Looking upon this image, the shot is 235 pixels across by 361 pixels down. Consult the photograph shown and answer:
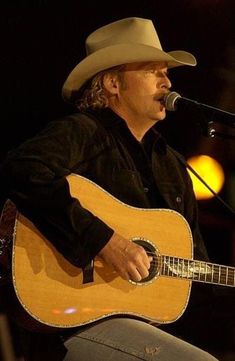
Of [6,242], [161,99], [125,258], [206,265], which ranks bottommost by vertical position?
[206,265]

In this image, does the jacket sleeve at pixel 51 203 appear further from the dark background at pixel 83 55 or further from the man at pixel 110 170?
the dark background at pixel 83 55

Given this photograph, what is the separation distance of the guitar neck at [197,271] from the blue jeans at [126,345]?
0.95 feet

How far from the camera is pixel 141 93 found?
8.58ft

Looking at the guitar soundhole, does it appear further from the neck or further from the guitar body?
the neck

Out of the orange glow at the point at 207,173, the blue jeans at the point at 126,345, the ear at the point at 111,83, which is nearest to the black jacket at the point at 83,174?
the ear at the point at 111,83

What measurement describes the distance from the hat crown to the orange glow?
1.93m

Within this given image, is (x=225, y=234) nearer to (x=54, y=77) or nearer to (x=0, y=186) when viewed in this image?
(x=54, y=77)

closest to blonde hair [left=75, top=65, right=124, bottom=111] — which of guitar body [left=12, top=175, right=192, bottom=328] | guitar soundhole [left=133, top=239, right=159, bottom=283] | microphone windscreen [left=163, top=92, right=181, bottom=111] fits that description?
microphone windscreen [left=163, top=92, right=181, bottom=111]

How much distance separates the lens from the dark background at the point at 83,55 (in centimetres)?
299

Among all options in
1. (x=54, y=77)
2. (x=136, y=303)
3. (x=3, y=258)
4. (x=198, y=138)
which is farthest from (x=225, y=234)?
(x=3, y=258)

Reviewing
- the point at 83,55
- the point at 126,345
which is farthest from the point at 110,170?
the point at 83,55

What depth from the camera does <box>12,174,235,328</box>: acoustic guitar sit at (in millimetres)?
2100

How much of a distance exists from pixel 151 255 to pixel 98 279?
239 millimetres

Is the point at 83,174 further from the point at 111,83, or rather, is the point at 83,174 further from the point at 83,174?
the point at 111,83
